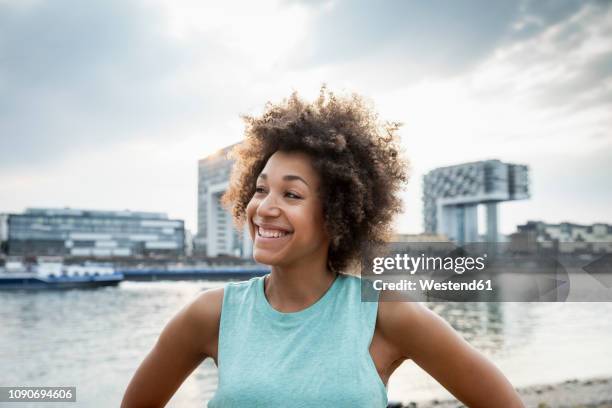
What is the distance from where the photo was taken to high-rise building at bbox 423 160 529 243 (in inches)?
2753

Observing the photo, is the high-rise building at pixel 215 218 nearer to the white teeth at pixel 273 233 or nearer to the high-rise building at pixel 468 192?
the high-rise building at pixel 468 192

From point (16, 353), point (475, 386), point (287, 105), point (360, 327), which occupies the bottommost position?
point (16, 353)

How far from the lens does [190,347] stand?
163 cm

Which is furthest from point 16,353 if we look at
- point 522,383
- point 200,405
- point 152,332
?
point 522,383

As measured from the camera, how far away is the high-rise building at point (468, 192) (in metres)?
69.9

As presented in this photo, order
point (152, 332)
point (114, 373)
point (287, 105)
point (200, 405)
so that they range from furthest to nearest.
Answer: point (152, 332) → point (114, 373) → point (200, 405) → point (287, 105)

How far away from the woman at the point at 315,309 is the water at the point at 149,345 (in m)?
6.79

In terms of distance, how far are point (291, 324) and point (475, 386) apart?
19.8 inches

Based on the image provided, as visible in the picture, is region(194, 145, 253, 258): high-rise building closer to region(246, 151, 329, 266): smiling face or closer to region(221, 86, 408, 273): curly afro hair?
region(221, 86, 408, 273): curly afro hair

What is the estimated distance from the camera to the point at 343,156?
1650mm

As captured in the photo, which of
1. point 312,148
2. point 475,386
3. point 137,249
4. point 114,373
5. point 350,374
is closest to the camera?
point 350,374

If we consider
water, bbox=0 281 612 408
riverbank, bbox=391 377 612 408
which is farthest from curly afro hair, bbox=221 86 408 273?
water, bbox=0 281 612 408

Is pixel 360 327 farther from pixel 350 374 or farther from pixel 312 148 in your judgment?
pixel 312 148

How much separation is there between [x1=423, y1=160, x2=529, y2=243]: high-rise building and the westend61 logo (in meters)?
69.2
